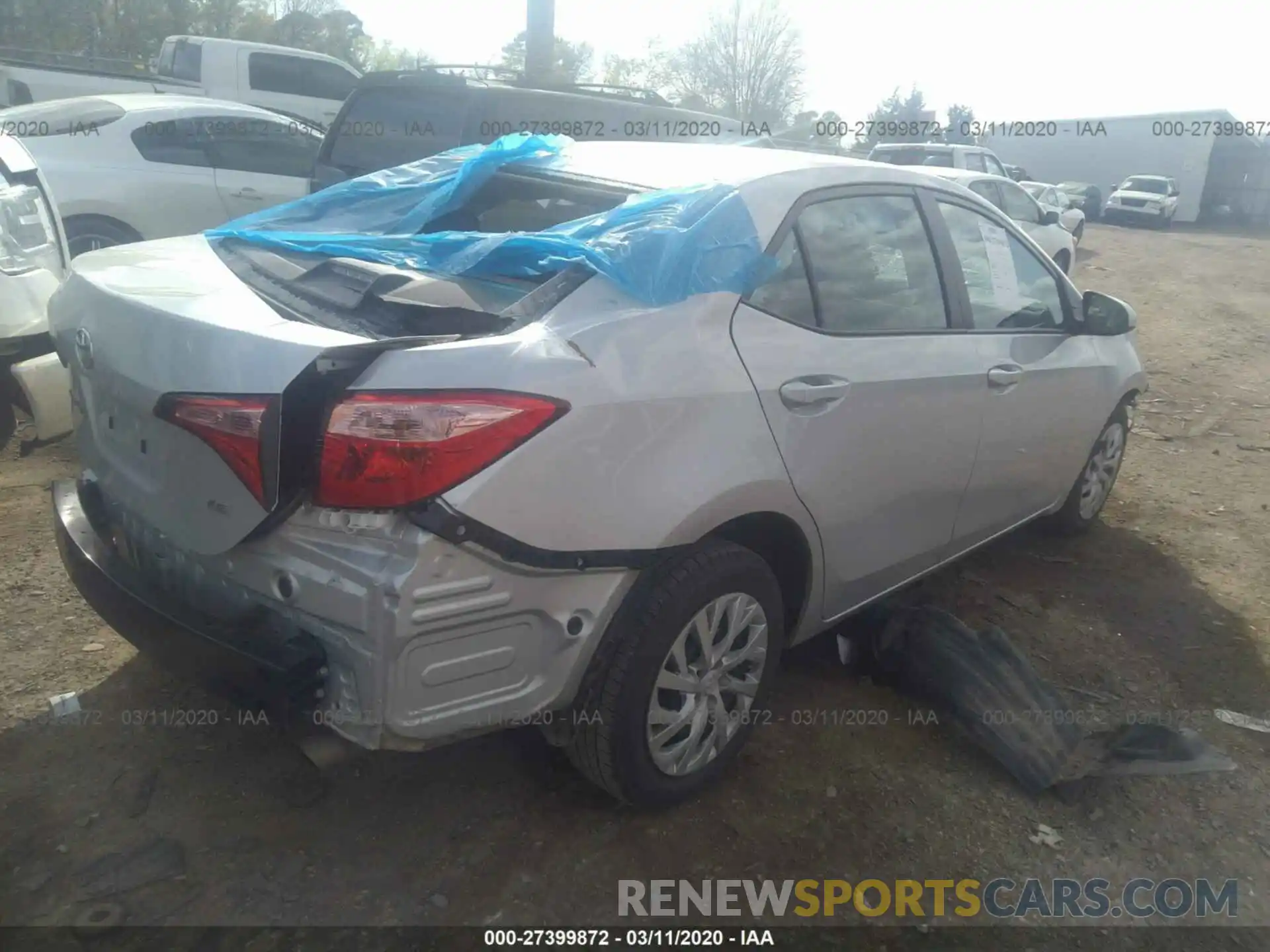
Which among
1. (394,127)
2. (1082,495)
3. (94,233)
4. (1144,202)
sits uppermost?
(394,127)

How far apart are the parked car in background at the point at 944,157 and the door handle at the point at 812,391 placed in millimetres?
12357

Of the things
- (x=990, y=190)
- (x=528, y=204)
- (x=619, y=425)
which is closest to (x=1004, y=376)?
(x=528, y=204)

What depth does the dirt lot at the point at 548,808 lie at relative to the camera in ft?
7.89

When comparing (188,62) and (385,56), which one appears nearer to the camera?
(188,62)

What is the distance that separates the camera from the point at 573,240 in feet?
8.13

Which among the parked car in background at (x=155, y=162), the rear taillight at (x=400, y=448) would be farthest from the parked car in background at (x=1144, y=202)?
the rear taillight at (x=400, y=448)

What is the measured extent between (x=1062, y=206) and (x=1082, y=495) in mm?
15006

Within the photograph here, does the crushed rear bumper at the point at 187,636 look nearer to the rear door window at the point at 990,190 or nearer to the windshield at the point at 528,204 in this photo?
the windshield at the point at 528,204

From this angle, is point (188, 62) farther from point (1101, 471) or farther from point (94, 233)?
point (1101, 471)

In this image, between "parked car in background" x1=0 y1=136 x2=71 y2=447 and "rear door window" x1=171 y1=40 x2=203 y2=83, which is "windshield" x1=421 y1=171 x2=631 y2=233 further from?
"rear door window" x1=171 y1=40 x2=203 y2=83

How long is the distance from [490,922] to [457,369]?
1274mm

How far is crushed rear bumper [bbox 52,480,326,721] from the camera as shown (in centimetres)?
206

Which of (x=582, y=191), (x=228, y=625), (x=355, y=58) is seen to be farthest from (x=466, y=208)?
(x=355, y=58)

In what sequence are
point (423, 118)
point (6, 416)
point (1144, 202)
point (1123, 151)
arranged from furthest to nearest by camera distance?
point (1123, 151), point (1144, 202), point (423, 118), point (6, 416)
